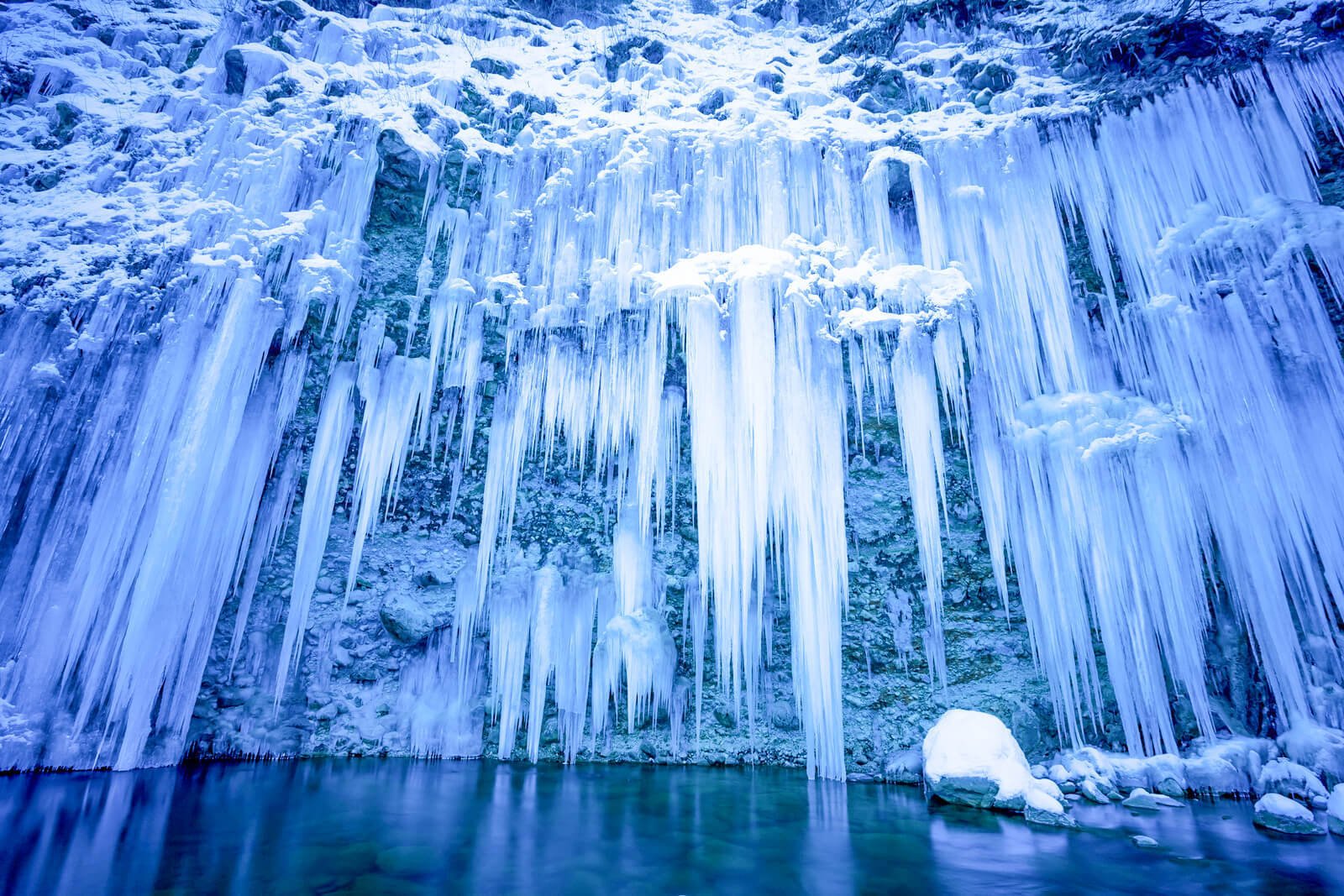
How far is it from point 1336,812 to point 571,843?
6.99m

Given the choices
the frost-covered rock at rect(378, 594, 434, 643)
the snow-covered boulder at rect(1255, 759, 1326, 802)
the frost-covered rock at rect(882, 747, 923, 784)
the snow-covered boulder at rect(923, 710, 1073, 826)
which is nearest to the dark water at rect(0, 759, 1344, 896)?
the snow-covered boulder at rect(923, 710, 1073, 826)

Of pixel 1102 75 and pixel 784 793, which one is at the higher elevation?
pixel 1102 75

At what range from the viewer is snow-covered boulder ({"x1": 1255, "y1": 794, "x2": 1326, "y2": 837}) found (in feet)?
18.4

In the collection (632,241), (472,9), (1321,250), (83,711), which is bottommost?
(83,711)

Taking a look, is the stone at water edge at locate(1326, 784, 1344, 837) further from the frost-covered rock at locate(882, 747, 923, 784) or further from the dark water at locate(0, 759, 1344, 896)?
the frost-covered rock at locate(882, 747, 923, 784)

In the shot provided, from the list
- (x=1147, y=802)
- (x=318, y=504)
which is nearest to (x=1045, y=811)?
(x=1147, y=802)

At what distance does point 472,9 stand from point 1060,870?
14.3 meters

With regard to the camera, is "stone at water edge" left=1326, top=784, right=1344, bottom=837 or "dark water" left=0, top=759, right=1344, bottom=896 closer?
"dark water" left=0, top=759, right=1344, bottom=896

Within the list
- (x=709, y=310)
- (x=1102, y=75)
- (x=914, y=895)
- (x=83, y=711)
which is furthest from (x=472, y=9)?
(x=914, y=895)

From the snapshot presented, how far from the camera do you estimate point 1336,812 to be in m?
5.71

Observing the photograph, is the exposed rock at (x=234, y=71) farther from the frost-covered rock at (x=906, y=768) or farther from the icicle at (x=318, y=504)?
the frost-covered rock at (x=906, y=768)

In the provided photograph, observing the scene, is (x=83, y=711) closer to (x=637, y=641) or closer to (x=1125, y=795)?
(x=637, y=641)

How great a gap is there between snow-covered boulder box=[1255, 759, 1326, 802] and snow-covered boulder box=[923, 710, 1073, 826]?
238 cm

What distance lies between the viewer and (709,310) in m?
9.19
